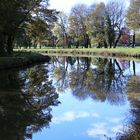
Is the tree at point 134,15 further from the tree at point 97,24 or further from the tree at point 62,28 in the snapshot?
the tree at point 62,28

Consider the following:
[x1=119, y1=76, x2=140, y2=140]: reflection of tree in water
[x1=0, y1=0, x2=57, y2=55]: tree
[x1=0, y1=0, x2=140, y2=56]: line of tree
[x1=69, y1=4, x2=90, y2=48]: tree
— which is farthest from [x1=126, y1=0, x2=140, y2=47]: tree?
[x1=119, y1=76, x2=140, y2=140]: reflection of tree in water

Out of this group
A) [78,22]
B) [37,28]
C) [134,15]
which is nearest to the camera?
[37,28]

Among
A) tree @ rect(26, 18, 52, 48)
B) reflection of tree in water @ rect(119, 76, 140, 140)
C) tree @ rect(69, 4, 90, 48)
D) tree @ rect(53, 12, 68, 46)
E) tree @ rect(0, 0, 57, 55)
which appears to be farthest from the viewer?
tree @ rect(53, 12, 68, 46)

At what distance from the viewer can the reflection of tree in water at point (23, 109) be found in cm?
1254

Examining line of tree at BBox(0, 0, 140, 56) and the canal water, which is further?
line of tree at BBox(0, 0, 140, 56)

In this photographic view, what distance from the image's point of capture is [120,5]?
96.7m

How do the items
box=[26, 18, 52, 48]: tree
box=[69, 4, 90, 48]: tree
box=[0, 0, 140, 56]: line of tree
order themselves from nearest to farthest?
box=[0, 0, 140, 56]: line of tree, box=[26, 18, 52, 48]: tree, box=[69, 4, 90, 48]: tree

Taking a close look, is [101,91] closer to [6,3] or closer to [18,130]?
[18,130]

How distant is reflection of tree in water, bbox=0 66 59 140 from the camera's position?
41.1ft

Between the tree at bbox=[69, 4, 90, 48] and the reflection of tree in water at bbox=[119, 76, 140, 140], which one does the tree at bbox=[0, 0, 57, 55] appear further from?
the tree at bbox=[69, 4, 90, 48]

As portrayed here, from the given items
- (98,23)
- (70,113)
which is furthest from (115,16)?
(70,113)

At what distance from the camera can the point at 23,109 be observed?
16.2 meters

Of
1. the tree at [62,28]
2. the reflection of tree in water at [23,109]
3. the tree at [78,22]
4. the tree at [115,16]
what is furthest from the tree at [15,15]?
the tree at [62,28]

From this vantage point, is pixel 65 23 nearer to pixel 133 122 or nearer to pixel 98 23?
pixel 98 23
